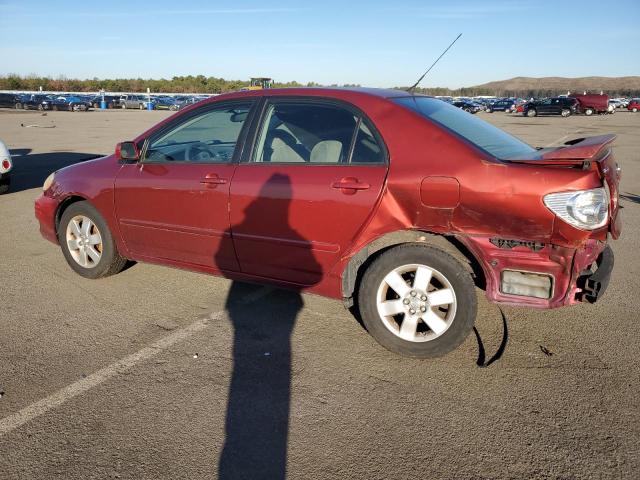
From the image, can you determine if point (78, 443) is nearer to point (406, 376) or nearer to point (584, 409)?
point (406, 376)

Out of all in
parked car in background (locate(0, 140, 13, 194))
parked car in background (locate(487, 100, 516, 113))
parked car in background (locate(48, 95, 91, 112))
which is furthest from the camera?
parked car in background (locate(487, 100, 516, 113))

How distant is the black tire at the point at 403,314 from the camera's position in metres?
3.09

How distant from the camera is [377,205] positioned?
126 inches

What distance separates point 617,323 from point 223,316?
3014 mm

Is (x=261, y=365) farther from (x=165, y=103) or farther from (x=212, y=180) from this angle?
(x=165, y=103)

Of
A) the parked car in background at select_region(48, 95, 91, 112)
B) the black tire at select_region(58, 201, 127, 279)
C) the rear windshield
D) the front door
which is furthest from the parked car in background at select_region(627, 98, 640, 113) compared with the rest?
the black tire at select_region(58, 201, 127, 279)

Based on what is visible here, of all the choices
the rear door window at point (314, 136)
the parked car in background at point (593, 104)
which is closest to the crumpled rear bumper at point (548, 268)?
the rear door window at point (314, 136)

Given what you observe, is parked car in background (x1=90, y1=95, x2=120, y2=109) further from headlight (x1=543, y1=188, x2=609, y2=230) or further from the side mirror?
headlight (x1=543, y1=188, x2=609, y2=230)

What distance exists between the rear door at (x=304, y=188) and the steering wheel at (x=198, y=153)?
53cm

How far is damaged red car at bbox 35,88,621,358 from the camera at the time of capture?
291 centimetres

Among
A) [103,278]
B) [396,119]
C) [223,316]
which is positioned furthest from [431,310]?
[103,278]

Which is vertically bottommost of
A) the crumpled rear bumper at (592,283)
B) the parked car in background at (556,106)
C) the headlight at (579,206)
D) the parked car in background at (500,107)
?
the crumpled rear bumper at (592,283)

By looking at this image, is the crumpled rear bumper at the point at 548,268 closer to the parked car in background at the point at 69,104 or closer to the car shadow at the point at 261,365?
the car shadow at the point at 261,365

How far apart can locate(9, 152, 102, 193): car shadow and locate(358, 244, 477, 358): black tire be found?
25.9 ft
